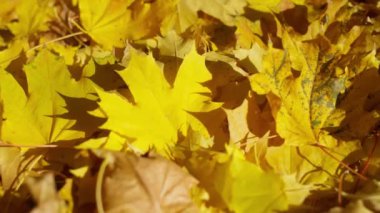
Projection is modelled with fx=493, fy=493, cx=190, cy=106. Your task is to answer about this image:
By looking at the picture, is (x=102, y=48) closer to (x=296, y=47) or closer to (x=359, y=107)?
(x=296, y=47)

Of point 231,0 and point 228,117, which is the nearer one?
point 228,117

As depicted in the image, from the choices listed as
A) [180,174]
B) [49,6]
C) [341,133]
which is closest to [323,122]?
[341,133]

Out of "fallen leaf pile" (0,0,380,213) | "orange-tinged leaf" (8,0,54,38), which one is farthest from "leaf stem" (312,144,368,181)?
"orange-tinged leaf" (8,0,54,38)

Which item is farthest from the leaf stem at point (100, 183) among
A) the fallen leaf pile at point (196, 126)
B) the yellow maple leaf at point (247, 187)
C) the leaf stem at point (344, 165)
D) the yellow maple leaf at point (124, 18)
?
the yellow maple leaf at point (124, 18)

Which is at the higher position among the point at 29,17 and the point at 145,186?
the point at 29,17

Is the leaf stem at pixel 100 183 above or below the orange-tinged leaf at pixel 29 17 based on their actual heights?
below

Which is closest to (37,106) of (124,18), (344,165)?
(124,18)

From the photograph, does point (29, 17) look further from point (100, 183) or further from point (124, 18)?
point (100, 183)

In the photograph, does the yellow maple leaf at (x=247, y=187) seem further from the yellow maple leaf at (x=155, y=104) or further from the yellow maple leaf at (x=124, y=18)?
the yellow maple leaf at (x=124, y=18)
